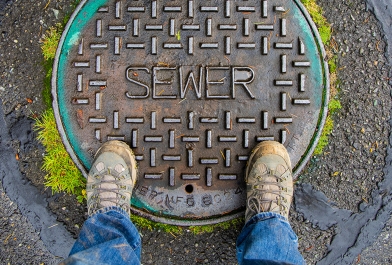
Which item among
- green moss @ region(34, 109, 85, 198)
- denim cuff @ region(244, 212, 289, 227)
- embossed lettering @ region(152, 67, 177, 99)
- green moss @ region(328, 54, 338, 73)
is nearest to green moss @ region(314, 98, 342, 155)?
green moss @ region(328, 54, 338, 73)

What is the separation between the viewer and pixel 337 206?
2137 millimetres

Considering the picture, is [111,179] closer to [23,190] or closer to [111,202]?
[111,202]

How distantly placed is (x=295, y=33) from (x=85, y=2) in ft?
4.05

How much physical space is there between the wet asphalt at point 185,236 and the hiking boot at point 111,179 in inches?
13.6

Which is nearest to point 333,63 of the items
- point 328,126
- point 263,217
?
point 328,126

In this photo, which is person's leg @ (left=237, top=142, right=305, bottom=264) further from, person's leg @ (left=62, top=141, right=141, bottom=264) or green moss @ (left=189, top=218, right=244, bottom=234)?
person's leg @ (left=62, top=141, right=141, bottom=264)

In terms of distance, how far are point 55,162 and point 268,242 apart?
1.32 meters

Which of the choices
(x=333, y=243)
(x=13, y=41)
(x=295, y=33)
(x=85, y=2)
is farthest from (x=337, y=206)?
(x=13, y=41)

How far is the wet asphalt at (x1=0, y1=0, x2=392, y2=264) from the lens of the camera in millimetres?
2137

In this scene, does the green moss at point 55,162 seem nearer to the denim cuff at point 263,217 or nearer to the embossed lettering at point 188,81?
the embossed lettering at point 188,81

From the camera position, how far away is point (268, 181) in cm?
198

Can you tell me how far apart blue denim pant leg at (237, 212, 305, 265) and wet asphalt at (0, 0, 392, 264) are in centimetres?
28

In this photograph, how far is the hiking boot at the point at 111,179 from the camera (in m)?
1.95

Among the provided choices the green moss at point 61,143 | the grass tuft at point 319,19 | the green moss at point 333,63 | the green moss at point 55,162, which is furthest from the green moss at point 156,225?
the grass tuft at point 319,19
